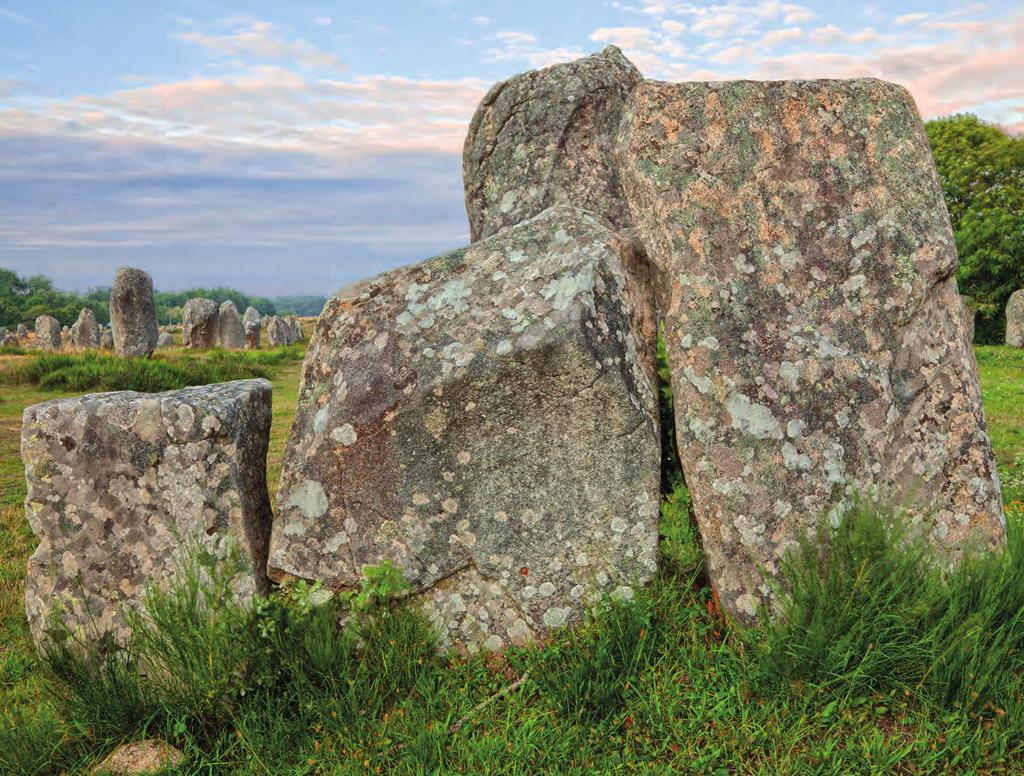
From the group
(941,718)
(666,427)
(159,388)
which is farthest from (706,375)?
(159,388)

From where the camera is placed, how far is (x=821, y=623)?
3908 mm

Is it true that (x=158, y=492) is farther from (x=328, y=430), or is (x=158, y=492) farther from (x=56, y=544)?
(x=328, y=430)

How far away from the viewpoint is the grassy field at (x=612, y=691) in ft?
12.4

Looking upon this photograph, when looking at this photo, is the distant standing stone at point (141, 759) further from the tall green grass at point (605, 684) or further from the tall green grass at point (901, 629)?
the tall green grass at point (901, 629)

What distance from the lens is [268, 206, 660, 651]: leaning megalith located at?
14.8ft

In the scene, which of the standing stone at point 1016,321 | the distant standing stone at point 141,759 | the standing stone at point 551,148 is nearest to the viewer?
the distant standing stone at point 141,759

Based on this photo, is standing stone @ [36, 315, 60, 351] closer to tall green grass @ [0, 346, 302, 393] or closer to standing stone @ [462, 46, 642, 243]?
tall green grass @ [0, 346, 302, 393]

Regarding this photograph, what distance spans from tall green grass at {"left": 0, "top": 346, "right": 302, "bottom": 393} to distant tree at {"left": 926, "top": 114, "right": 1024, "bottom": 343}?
23379 mm

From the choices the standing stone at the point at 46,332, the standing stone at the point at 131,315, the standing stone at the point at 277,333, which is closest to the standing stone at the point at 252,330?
the standing stone at the point at 277,333

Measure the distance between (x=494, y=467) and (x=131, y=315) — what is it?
21.1m

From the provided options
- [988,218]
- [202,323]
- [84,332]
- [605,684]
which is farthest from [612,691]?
[84,332]

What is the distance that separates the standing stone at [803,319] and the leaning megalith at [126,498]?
2.65 metres

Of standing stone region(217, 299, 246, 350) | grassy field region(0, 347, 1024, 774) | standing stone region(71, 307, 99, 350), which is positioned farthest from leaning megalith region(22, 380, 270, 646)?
standing stone region(71, 307, 99, 350)

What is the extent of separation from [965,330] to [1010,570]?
157 centimetres
